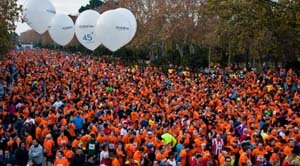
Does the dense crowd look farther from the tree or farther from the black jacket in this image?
the tree

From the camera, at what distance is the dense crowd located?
12328 mm

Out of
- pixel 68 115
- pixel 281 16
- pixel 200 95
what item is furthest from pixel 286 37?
pixel 68 115

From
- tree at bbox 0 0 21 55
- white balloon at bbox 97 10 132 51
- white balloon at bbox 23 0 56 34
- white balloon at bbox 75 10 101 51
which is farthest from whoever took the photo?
tree at bbox 0 0 21 55

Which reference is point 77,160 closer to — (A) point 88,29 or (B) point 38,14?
(A) point 88,29

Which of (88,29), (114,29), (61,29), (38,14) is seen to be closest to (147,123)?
(114,29)

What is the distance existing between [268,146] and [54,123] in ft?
22.6

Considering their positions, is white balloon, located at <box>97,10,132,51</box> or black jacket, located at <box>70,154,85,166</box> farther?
white balloon, located at <box>97,10,132,51</box>

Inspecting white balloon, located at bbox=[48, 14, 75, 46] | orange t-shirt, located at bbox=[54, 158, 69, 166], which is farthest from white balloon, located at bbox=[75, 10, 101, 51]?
orange t-shirt, located at bbox=[54, 158, 69, 166]

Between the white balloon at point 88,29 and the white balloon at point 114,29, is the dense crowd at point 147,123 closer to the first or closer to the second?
the white balloon at point 88,29

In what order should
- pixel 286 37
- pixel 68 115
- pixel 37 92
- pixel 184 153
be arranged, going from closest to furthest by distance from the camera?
pixel 184 153 → pixel 68 115 → pixel 37 92 → pixel 286 37

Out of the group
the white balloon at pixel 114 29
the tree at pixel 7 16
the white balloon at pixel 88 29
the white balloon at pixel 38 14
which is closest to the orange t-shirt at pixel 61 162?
the white balloon at pixel 114 29

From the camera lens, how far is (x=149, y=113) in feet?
59.9

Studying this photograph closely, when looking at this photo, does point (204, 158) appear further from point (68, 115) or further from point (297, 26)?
point (297, 26)

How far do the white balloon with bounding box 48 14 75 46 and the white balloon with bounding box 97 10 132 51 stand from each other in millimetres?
5432
